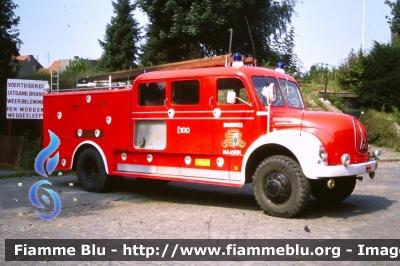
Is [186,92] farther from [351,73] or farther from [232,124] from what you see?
[351,73]

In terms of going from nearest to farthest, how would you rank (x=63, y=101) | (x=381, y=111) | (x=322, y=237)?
(x=322, y=237)
(x=63, y=101)
(x=381, y=111)

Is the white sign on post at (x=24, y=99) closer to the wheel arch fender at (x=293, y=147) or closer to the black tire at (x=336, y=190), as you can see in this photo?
the wheel arch fender at (x=293, y=147)

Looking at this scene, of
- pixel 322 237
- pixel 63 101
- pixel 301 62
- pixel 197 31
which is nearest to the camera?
pixel 322 237

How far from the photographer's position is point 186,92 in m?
9.51

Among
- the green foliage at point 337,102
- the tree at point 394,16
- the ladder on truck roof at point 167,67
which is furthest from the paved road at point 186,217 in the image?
the tree at point 394,16

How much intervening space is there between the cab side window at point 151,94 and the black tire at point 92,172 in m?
1.68

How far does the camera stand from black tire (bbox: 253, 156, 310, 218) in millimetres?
7918

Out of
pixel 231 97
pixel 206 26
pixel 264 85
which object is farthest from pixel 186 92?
pixel 206 26

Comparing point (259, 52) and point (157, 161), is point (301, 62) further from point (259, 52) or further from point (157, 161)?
point (157, 161)

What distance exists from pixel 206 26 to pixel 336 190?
66.9 feet

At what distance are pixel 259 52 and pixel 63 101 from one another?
A: 21903 mm

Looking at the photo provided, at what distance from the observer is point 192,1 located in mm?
28781

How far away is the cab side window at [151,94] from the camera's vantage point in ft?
32.4

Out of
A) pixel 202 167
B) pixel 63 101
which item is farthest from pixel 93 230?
pixel 63 101
